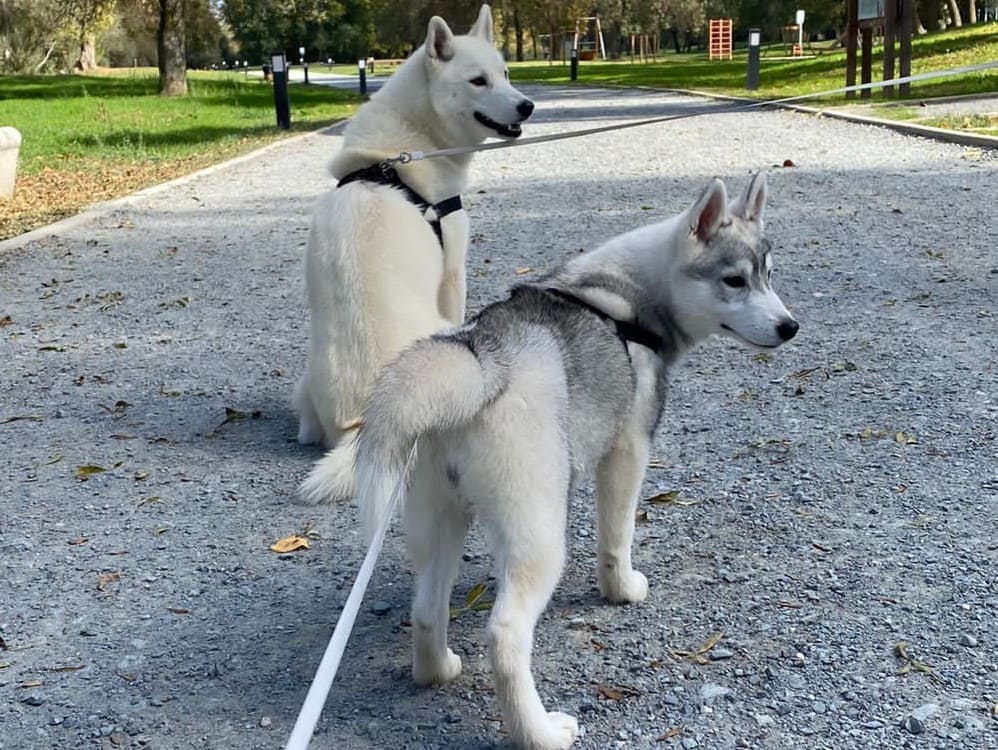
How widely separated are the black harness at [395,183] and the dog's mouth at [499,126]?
0.57 meters

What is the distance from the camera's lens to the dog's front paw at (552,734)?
2.72 meters

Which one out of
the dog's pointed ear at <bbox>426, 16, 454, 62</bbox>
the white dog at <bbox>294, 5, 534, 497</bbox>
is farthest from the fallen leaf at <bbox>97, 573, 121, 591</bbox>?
the dog's pointed ear at <bbox>426, 16, 454, 62</bbox>

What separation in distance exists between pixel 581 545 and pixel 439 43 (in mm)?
2697

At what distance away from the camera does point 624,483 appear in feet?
10.8

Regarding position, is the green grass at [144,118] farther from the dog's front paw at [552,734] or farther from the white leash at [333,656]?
the dog's front paw at [552,734]

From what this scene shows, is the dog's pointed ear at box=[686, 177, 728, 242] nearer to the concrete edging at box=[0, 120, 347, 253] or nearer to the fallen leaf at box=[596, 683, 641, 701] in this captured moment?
the fallen leaf at box=[596, 683, 641, 701]

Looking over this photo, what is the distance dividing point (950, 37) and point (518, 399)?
111 ft

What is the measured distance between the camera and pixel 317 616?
11.7 ft

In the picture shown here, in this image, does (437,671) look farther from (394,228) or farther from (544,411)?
(394,228)

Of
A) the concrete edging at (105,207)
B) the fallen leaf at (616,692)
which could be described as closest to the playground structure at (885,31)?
the concrete edging at (105,207)

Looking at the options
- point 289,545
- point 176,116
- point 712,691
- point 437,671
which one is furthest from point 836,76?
point 437,671

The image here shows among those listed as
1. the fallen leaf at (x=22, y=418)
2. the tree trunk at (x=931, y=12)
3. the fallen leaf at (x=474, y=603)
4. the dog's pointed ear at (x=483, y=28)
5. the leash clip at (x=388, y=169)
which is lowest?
the fallen leaf at (x=474, y=603)

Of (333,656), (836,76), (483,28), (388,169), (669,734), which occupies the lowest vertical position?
(669,734)

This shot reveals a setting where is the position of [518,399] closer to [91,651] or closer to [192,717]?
[192,717]
